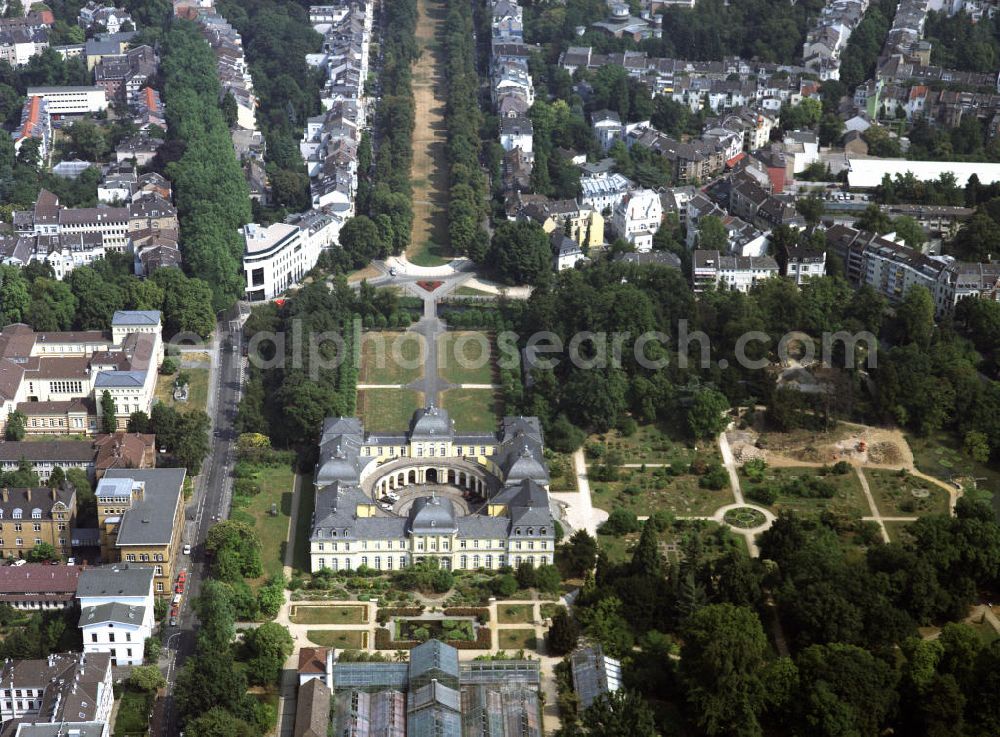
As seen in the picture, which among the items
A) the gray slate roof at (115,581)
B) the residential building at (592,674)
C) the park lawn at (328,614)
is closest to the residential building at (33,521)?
the gray slate roof at (115,581)

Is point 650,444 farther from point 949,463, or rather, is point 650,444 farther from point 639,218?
point 639,218

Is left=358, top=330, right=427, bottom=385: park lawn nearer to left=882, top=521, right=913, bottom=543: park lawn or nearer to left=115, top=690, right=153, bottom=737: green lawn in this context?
left=882, top=521, right=913, bottom=543: park lawn

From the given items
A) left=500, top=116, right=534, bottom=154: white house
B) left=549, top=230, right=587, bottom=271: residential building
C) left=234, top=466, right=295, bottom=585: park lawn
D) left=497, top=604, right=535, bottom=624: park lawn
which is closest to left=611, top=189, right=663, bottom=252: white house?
left=549, top=230, right=587, bottom=271: residential building

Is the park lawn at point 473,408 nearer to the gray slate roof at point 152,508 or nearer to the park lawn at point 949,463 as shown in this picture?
the gray slate roof at point 152,508

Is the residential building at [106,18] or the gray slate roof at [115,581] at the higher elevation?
the residential building at [106,18]

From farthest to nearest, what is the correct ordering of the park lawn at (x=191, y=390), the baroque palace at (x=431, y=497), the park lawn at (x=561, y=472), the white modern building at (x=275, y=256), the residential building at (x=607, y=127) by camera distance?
1. the residential building at (x=607, y=127)
2. the white modern building at (x=275, y=256)
3. the park lawn at (x=191, y=390)
4. the park lawn at (x=561, y=472)
5. the baroque palace at (x=431, y=497)

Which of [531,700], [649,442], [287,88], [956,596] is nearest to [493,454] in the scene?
[649,442]

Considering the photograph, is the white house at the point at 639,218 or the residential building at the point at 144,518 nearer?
the residential building at the point at 144,518
